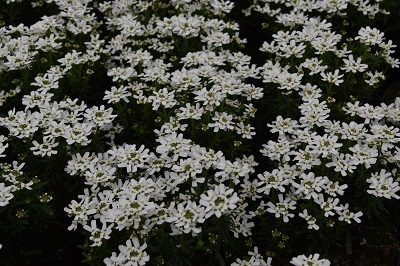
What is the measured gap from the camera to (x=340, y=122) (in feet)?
15.9

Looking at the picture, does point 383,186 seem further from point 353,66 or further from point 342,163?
point 353,66

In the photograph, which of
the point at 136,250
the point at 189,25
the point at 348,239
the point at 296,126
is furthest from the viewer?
the point at 189,25

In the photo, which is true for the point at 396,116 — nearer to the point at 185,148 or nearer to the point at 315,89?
the point at 315,89

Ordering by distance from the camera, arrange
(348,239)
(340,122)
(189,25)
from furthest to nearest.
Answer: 1. (189,25)
2. (340,122)
3. (348,239)

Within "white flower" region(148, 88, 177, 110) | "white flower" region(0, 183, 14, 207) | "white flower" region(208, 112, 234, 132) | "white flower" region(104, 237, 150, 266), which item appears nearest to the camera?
"white flower" region(104, 237, 150, 266)

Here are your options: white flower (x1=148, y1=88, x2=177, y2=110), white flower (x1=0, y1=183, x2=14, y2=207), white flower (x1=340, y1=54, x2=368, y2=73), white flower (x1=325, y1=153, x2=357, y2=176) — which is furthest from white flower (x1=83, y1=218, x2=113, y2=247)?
white flower (x1=340, y1=54, x2=368, y2=73)

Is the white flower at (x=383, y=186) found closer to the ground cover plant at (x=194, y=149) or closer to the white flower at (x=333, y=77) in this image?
the ground cover plant at (x=194, y=149)

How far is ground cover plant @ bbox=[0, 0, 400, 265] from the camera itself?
12.9 ft

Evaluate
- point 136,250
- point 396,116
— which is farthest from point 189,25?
point 136,250

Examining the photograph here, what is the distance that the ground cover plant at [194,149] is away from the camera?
3926 millimetres

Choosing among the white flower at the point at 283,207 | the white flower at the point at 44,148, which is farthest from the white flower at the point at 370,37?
the white flower at the point at 44,148

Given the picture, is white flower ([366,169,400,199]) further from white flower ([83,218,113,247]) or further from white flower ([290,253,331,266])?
white flower ([83,218,113,247])

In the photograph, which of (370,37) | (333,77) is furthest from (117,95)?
(370,37)

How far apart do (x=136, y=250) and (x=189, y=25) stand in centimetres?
282
